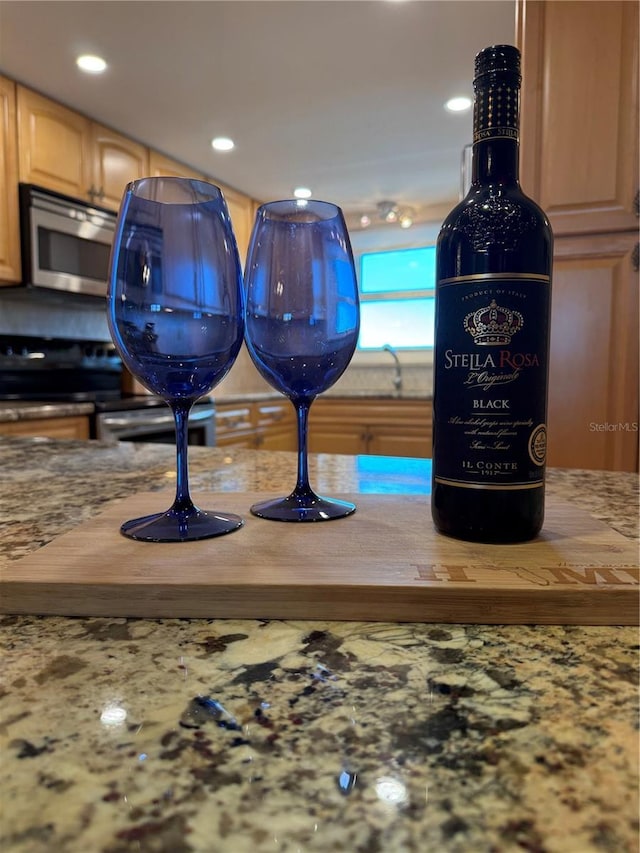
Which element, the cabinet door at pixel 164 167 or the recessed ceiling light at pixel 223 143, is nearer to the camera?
the recessed ceiling light at pixel 223 143

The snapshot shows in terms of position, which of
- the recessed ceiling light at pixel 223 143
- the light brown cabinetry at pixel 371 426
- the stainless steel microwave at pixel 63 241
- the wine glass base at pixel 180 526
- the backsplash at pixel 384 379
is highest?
the recessed ceiling light at pixel 223 143

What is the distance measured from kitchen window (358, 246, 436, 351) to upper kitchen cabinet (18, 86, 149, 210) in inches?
79.5

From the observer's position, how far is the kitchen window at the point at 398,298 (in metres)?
4.43

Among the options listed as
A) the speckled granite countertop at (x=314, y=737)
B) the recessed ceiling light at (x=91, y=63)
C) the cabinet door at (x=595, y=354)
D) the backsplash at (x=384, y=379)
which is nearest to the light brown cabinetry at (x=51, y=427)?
the recessed ceiling light at (x=91, y=63)

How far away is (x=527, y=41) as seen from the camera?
1616 mm

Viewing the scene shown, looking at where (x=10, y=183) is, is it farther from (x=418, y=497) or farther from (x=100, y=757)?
(x=100, y=757)

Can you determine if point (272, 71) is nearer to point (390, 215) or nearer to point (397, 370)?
point (390, 215)

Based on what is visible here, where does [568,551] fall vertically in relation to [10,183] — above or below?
below

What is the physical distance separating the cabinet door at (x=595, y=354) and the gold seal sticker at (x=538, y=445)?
52.7 inches

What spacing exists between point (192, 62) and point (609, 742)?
255 cm

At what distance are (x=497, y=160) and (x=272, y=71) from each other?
221cm

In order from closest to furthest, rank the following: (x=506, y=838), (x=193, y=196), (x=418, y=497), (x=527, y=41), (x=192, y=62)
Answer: (x=506, y=838) < (x=193, y=196) < (x=418, y=497) < (x=527, y=41) < (x=192, y=62)

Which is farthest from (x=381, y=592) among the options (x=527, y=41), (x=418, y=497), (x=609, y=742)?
(x=527, y=41)

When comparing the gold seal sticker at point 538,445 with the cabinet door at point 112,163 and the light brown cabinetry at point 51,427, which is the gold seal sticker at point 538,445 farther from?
the cabinet door at point 112,163
